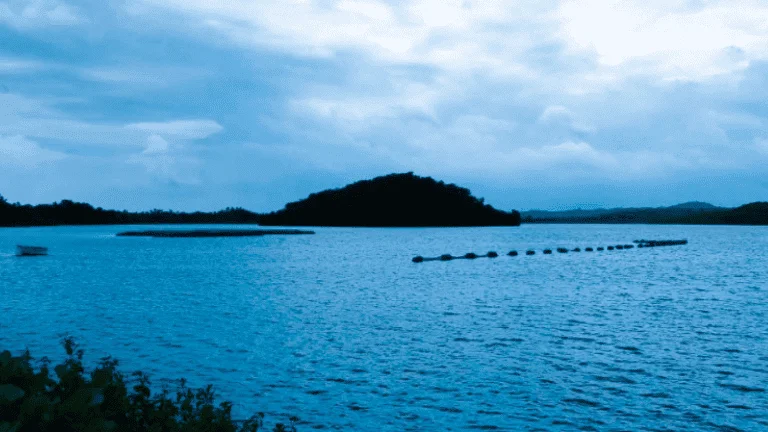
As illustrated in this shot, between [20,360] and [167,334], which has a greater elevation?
[20,360]

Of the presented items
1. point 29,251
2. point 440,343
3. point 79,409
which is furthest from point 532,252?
point 79,409

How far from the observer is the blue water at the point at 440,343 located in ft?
59.6

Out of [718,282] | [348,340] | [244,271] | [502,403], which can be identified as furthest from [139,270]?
[502,403]

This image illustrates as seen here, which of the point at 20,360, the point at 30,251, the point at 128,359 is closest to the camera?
the point at 20,360

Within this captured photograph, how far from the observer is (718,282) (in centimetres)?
5709

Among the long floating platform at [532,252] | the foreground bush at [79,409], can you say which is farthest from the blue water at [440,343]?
the long floating platform at [532,252]

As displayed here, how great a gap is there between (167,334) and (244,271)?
42764mm

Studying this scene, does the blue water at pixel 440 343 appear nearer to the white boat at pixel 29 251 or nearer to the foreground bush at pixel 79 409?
the foreground bush at pixel 79 409

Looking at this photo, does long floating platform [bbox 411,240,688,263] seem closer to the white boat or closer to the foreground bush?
the white boat

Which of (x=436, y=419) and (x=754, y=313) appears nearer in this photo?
(x=436, y=419)

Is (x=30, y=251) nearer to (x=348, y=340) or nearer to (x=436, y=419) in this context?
(x=348, y=340)

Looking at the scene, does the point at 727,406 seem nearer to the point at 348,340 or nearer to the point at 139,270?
the point at 348,340

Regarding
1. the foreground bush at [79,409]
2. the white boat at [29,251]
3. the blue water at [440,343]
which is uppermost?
the foreground bush at [79,409]

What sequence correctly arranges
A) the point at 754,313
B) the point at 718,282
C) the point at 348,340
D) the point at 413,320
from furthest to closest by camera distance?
the point at 718,282 → the point at 754,313 → the point at 413,320 → the point at 348,340
